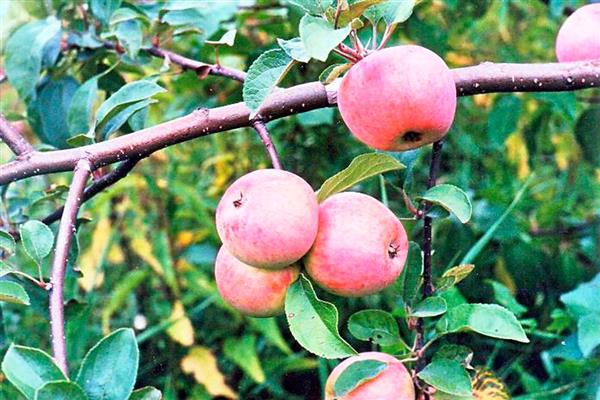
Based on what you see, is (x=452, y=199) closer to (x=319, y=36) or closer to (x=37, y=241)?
(x=319, y=36)

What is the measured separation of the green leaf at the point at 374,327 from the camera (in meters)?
0.84

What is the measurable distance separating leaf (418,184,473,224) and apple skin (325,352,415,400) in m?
0.15

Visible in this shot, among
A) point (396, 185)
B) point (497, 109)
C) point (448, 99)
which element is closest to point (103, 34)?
point (396, 185)

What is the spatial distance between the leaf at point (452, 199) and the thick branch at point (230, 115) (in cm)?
12

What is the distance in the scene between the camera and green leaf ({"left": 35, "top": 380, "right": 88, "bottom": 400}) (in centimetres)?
58

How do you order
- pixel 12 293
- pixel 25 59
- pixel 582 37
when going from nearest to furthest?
pixel 12 293 → pixel 582 37 → pixel 25 59

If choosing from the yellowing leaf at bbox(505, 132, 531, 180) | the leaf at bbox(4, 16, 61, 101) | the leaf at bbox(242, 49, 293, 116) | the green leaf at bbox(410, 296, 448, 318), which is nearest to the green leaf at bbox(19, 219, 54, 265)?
the leaf at bbox(242, 49, 293, 116)

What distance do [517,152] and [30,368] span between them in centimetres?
160

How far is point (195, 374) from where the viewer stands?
1.51 meters

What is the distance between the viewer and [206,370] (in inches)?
59.7

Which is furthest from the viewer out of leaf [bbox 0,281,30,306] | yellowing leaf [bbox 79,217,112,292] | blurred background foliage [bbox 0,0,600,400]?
yellowing leaf [bbox 79,217,112,292]

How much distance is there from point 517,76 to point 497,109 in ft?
2.55

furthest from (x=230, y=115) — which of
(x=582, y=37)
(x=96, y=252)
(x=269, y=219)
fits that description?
(x=96, y=252)

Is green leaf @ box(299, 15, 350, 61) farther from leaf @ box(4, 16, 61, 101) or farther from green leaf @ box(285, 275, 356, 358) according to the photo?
leaf @ box(4, 16, 61, 101)
